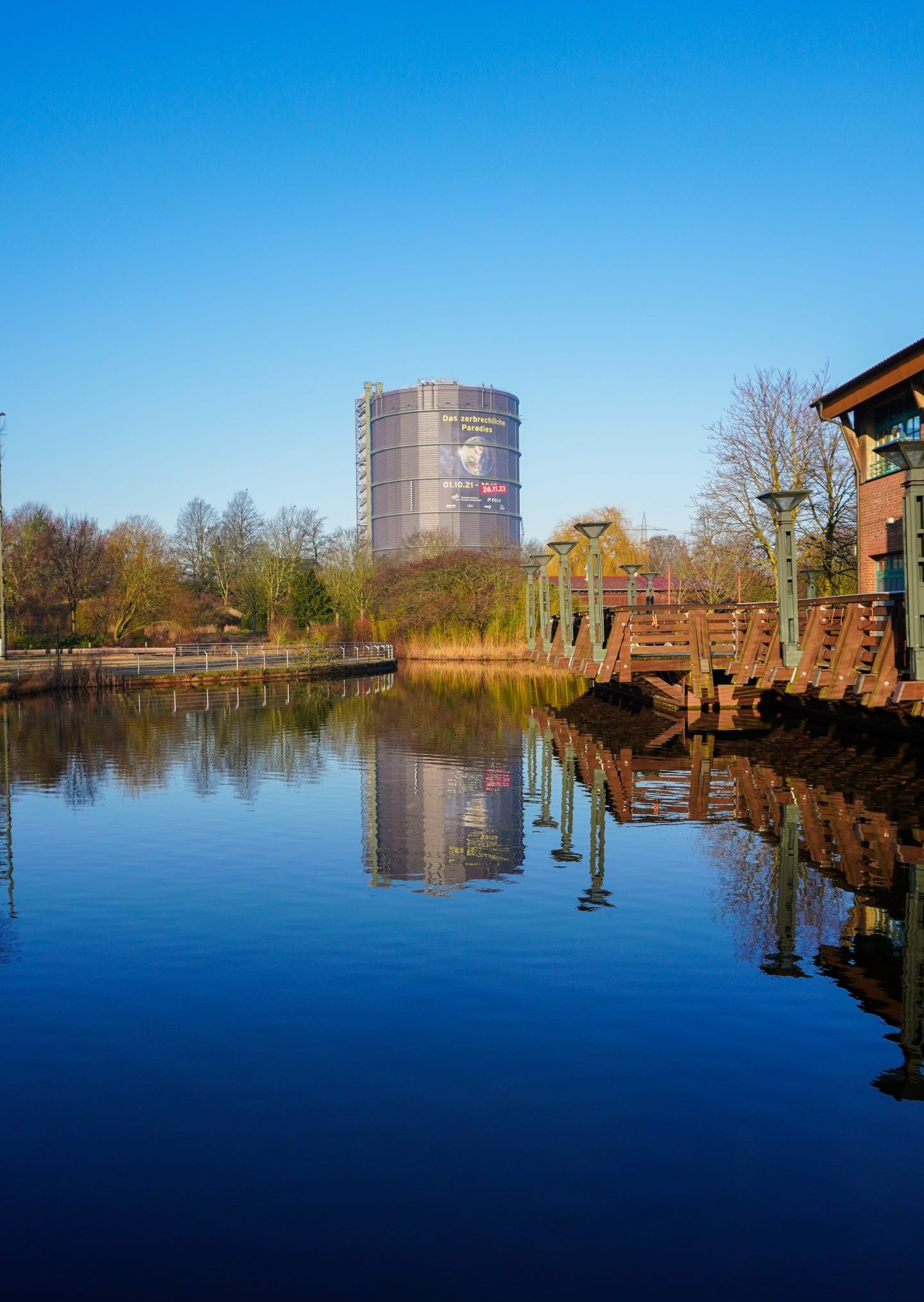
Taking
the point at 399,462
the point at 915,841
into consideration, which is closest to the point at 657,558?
the point at 399,462

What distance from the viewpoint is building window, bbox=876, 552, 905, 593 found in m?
23.5

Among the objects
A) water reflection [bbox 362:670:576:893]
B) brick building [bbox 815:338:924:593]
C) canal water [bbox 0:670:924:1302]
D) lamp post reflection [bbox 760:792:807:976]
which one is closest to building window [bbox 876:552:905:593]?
brick building [bbox 815:338:924:593]

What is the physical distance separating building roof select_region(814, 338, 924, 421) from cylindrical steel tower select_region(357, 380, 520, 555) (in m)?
126

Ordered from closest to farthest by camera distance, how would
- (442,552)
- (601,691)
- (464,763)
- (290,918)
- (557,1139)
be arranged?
(557,1139) < (290,918) < (464,763) < (601,691) < (442,552)

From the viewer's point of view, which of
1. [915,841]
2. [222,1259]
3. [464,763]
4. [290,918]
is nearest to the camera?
[222,1259]

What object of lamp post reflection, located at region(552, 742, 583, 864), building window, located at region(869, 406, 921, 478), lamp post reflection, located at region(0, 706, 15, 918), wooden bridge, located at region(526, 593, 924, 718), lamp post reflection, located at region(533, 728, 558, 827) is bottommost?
lamp post reflection, located at region(0, 706, 15, 918)

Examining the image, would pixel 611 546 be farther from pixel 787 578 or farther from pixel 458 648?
pixel 787 578

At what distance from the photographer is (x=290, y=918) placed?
360 inches

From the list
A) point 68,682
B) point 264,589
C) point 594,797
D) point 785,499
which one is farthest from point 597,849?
point 264,589

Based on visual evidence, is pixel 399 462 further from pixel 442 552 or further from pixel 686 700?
pixel 686 700

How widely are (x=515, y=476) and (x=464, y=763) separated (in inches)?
5892

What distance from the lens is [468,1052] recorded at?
20.3ft

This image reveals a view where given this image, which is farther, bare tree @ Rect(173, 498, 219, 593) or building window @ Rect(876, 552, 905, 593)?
bare tree @ Rect(173, 498, 219, 593)

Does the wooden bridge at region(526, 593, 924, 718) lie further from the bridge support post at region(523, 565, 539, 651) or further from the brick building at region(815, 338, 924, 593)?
the bridge support post at region(523, 565, 539, 651)
